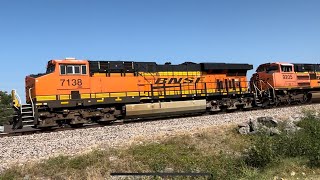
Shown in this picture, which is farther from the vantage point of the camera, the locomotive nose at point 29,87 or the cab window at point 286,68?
the cab window at point 286,68

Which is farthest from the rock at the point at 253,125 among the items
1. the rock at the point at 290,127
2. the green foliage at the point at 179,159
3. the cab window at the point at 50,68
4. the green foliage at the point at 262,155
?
the cab window at the point at 50,68

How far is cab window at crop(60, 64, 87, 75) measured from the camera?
53.7 feet

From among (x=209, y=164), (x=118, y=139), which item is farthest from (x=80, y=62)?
(x=209, y=164)

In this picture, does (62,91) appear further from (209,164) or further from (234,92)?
(234,92)

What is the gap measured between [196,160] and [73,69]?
891 cm

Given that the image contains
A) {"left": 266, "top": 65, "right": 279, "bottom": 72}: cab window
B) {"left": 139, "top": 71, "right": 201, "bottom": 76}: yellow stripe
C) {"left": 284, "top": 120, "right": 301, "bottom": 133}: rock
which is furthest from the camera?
{"left": 266, "top": 65, "right": 279, "bottom": 72}: cab window

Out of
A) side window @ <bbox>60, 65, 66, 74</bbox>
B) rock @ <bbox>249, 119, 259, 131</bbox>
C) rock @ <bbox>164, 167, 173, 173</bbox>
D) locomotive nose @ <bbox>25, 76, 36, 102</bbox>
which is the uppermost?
side window @ <bbox>60, 65, 66, 74</bbox>

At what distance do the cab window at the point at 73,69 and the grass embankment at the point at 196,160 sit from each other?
7.18 metres

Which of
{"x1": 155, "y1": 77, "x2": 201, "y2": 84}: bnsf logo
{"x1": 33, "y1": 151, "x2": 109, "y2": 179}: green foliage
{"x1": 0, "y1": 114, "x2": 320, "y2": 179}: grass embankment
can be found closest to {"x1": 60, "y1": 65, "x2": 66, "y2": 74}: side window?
{"x1": 155, "y1": 77, "x2": 201, "y2": 84}: bnsf logo

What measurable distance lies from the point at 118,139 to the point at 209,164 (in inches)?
133

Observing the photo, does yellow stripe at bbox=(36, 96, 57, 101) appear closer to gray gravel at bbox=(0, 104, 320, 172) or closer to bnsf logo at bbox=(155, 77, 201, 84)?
gray gravel at bbox=(0, 104, 320, 172)

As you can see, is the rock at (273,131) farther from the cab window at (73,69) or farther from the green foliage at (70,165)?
the cab window at (73,69)

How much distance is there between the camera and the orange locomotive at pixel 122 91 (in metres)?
15.7

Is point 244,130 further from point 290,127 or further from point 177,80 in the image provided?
point 177,80
